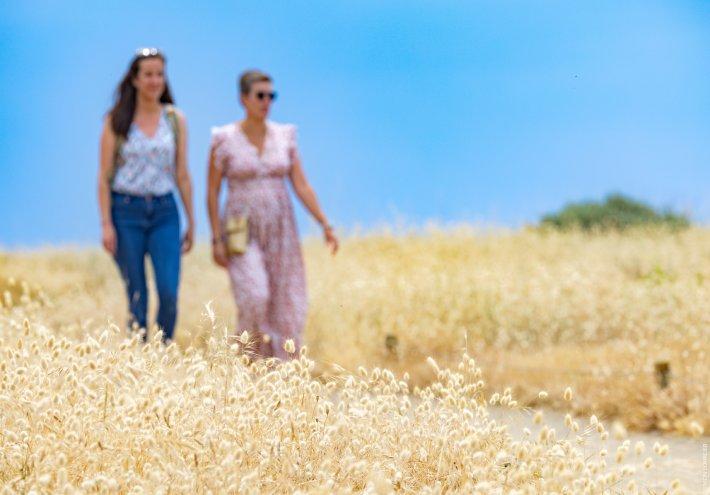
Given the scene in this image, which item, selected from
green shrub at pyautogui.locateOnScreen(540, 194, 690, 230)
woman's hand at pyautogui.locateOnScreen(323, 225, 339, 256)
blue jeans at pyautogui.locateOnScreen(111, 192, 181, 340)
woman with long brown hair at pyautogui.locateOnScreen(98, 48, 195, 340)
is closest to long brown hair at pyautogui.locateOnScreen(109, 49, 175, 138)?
woman with long brown hair at pyautogui.locateOnScreen(98, 48, 195, 340)

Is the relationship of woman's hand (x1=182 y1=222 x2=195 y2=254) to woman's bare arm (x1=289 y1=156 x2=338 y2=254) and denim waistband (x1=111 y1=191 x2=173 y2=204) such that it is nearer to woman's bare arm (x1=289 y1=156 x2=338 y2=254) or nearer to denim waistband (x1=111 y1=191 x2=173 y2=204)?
denim waistband (x1=111 y1=191 x2=173 y2=204)

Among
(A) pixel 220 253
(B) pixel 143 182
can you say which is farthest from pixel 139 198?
(A) pixel 220 253

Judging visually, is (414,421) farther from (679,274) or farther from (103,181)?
(679,274)

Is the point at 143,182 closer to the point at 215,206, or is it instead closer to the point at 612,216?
the point at 215,206

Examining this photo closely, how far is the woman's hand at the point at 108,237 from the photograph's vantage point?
8.09 m

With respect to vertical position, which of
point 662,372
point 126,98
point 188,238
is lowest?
point 662,372

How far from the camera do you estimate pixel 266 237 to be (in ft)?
27.9

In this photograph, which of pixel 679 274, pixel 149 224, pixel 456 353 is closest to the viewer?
pixel 149 224

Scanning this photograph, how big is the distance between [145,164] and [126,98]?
1.79 feet

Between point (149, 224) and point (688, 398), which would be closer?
point (688, 398)

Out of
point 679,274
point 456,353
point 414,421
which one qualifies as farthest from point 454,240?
point 414,421

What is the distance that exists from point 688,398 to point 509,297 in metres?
3.97

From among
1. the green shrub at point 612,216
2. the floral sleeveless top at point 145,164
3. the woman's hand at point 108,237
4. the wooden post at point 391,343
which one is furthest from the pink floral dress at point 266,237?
the green shrub at point 612,216

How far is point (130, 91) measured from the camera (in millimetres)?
8266
